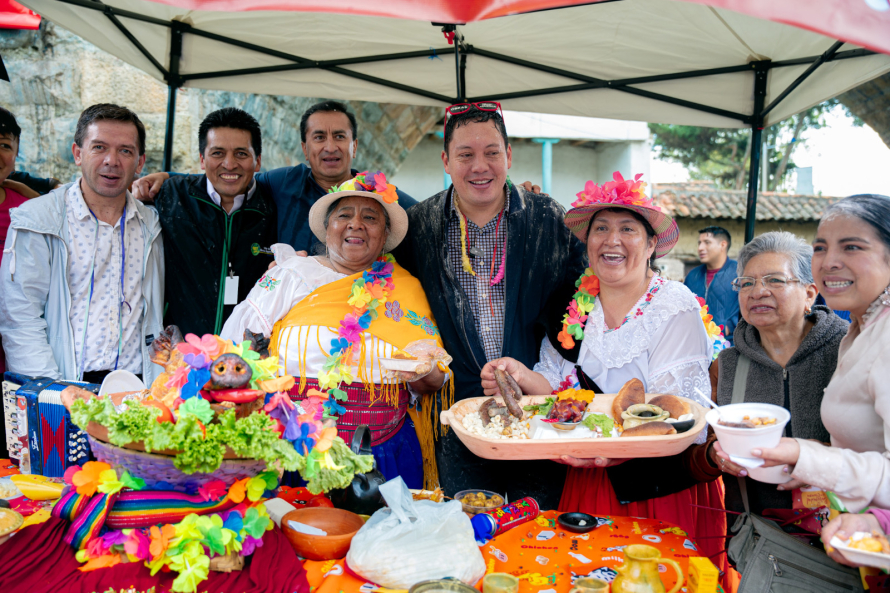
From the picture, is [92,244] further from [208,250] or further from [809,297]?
[809,297]

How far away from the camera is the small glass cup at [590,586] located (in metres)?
1.63

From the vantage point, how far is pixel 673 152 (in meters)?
26.8

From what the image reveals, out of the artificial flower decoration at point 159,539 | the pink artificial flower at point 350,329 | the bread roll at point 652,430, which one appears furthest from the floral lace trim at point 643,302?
the artificial flower decoration at point 159,539

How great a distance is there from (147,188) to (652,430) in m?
3.29

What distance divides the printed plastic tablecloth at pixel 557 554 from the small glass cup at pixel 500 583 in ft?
0.31

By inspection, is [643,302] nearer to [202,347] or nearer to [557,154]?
[202,347]

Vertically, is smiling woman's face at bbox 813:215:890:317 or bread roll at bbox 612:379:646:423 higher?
smiling woman's face at bbox 813:215:890:317

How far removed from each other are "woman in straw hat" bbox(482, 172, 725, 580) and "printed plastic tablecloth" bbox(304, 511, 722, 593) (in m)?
0.55

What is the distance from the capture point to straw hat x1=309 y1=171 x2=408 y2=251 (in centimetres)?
308

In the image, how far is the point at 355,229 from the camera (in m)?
3.11

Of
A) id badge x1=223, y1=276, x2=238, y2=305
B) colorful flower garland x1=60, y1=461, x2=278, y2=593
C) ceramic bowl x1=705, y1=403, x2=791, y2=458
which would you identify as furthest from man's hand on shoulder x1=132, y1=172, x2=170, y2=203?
ceramic bowl x1=705, y1=403, x2=791, y2=458

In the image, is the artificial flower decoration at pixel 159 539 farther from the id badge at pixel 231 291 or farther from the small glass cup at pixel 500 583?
the id badge at pixel 231 291

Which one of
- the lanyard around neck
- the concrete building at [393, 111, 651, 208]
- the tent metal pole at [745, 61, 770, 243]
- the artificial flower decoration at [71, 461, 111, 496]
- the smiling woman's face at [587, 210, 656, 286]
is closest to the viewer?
the artificial flower decoration at [71, 461, 111, 496]

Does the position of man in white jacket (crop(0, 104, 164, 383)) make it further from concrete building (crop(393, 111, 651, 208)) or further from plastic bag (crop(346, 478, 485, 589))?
concrete building (crop(393, 111, 651, 208))
